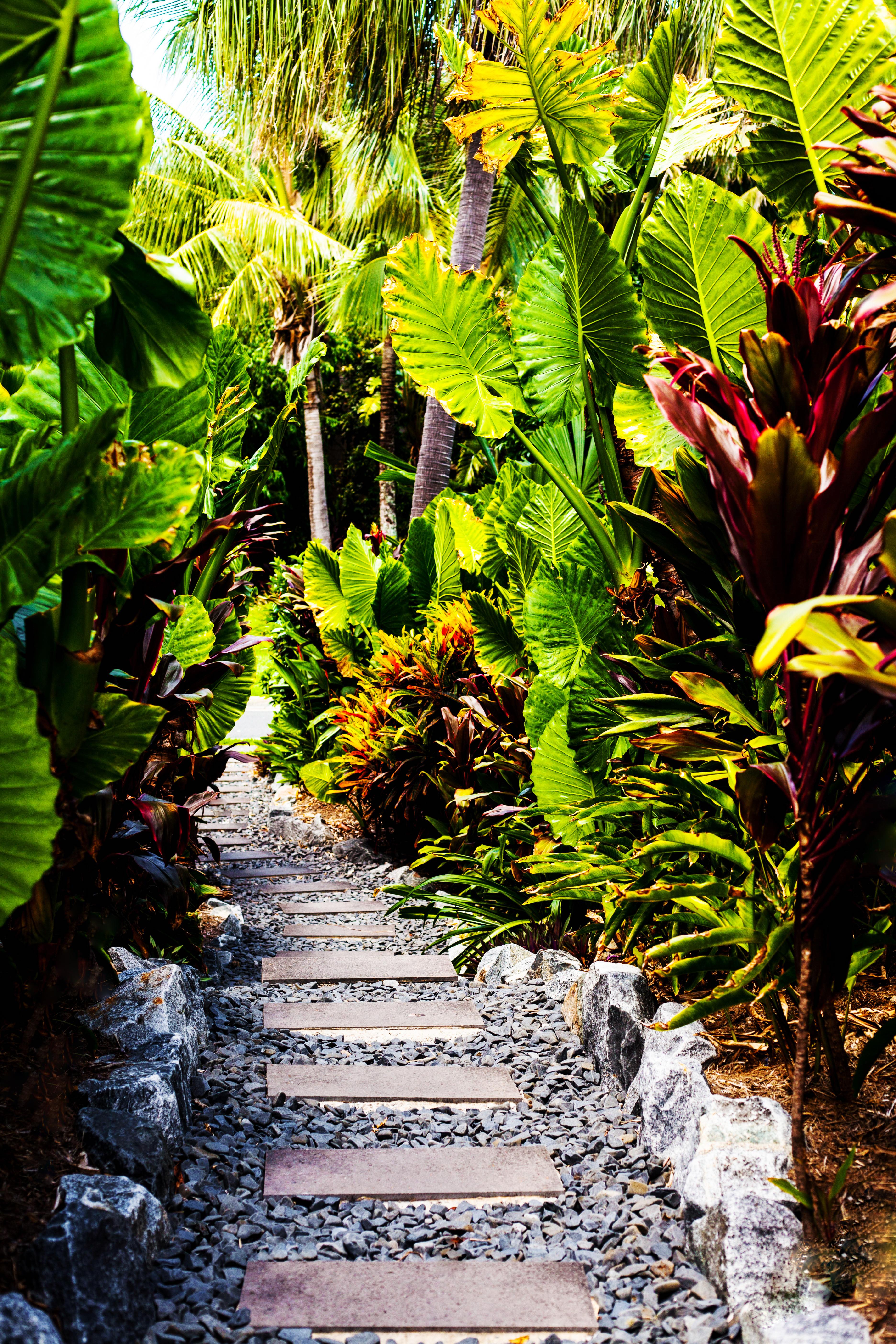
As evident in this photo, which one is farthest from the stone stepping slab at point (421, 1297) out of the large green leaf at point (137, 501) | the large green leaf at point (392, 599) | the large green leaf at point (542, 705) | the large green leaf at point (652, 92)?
the large green leaf at point (392, 599)

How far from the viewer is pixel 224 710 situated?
3260mm

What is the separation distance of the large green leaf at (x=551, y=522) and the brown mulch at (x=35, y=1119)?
222cm

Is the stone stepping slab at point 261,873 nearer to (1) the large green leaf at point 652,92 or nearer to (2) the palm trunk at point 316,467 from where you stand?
(1) the large green leaf at point 652,92

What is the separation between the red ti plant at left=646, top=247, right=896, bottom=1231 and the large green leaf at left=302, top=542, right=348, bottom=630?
397 cm

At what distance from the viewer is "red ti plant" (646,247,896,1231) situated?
1.48 metres

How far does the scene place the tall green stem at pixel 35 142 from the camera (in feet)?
3.50

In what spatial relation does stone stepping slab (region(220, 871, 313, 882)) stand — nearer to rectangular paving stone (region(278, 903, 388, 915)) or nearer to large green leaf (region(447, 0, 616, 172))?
rectangular paving stone (region(278, 903, 388, 915))

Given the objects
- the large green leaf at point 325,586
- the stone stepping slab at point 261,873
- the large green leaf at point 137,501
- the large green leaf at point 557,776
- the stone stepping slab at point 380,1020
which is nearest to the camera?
the large green leaf at point 137,501

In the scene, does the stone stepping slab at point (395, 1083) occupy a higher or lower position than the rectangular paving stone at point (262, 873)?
higher

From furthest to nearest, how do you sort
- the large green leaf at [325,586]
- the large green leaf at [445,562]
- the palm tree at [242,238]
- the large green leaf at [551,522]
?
the palm tree at [242,238] < the large green leaf at [325,586] < the large green leaf at [445,562] < the large green leaf at [551,522]

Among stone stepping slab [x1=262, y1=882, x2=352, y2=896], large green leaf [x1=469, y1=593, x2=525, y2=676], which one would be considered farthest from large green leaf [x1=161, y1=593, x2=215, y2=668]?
stone stepping slab [x1=262, y1=882, x2=352, y2=896]

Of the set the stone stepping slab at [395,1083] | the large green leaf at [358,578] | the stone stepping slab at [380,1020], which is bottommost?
the stone stepping slab at [380,1020]

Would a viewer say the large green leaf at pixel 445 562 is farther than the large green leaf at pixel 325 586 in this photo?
No

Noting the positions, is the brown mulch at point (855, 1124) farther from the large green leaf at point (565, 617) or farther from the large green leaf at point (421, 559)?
the large green leaf at point (421, 559)
